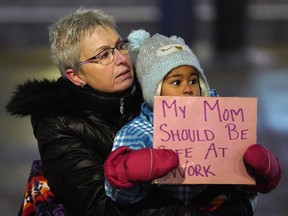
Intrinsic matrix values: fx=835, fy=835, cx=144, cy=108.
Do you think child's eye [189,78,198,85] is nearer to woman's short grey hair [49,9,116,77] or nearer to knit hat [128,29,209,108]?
knit hat [128,29,209,108]

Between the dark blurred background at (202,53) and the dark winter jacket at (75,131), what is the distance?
2607 mm

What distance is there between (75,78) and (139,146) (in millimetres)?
511

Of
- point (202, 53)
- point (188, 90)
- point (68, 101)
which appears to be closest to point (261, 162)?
point (188, 90)

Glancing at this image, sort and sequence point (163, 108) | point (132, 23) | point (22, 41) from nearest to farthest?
point (163, 108) < point (22, 41) < point (132, 23)

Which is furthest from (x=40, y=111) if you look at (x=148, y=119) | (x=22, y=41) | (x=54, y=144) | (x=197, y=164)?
(x=22, y=41)

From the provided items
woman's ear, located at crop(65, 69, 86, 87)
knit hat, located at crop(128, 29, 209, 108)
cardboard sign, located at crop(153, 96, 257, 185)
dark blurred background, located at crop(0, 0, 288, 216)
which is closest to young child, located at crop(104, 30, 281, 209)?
knit hat, located at crop(128, 29, 209, 108)

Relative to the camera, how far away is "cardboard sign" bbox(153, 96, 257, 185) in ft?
9.73

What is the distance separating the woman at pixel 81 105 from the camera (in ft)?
10.5

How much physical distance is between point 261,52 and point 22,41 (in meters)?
3.65

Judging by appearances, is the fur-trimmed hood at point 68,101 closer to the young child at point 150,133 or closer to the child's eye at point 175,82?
the young child at point 150,133

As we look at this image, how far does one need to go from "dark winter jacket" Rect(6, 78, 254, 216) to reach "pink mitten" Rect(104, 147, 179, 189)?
25cm

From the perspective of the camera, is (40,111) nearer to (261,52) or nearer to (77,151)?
(77,151)

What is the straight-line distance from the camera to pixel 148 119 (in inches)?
126

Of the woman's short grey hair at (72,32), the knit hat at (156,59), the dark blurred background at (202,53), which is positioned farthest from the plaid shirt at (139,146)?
the dark blurred background at (202,53)
